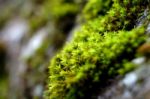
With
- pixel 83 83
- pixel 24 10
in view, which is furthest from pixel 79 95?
pixel 24 10

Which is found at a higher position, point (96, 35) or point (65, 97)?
point (96, 35)

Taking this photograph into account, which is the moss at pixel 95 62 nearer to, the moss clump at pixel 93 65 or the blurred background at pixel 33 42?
the moss clump at pixel 93 65

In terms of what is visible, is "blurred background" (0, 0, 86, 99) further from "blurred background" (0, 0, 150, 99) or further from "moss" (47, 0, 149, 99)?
"moss" (47, 0, 149, 99)

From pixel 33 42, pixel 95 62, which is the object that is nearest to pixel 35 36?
pixel 33 42

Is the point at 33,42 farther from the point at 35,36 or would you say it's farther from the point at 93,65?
the point at 93,65

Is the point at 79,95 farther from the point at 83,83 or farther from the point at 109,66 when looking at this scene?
the point at 109,66

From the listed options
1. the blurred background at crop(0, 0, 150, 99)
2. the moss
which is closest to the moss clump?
the moss

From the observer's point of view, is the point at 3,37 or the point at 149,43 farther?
the point at 3,37
